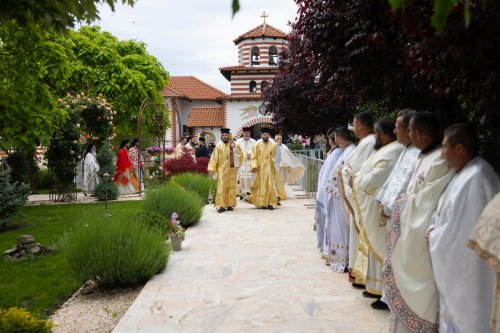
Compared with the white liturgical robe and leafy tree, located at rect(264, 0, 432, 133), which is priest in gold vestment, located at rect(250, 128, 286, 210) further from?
the white liturgical robe

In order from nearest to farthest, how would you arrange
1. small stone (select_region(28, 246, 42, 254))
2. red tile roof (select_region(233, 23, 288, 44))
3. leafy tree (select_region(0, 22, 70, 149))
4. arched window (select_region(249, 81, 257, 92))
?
small stone (select_region(28, 246, 42, 254))
leafy tree (select_region(0, 22, 70, 149))
red tile roof (select_region(233, 23, 288, 44))
arched window (select_region(249, 81, 257, 92))

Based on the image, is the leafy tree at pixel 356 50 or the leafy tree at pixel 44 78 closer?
the leafy tree at pixel 356 50

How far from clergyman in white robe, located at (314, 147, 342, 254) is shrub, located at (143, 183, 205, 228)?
11.2 ft

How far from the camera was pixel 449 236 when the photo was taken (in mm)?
3500

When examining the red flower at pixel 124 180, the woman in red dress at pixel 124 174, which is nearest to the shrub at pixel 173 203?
the woman in red dress at pixel 124 174

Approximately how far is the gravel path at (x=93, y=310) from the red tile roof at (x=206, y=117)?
36.2 metres

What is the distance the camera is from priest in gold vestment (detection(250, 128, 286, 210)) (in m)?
13.6

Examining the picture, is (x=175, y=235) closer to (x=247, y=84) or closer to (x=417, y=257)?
(x=417, y=257)

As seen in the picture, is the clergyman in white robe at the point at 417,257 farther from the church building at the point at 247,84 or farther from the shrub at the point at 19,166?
the church building at the point at 247,84

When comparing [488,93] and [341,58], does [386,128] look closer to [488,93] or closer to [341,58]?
[341,58]

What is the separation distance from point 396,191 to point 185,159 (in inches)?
545

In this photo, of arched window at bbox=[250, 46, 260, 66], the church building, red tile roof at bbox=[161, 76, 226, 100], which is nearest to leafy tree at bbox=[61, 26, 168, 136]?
the church building

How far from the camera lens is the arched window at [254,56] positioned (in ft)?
137

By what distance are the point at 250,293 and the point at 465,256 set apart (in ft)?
10.1
